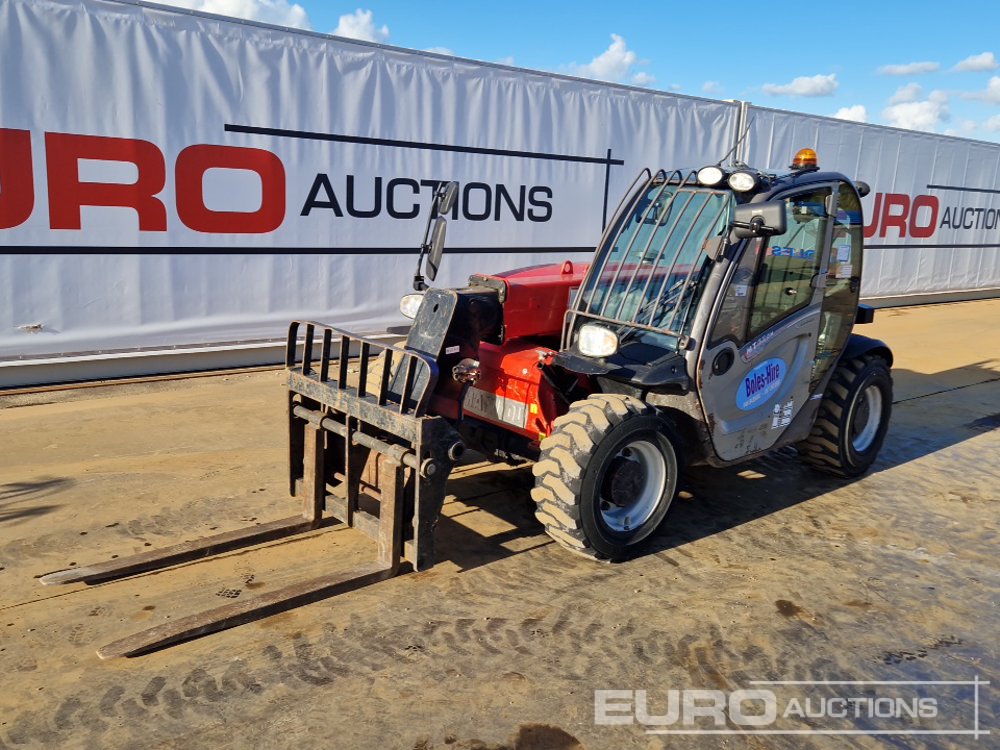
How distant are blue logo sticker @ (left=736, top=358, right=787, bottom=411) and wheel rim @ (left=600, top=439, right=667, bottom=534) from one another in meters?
0.68

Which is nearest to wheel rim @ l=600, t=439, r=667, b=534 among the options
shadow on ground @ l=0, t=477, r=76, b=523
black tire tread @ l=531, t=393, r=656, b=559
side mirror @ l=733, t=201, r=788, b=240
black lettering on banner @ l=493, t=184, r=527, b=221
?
black tire tread @ l=531, t=393, r=656, b=559

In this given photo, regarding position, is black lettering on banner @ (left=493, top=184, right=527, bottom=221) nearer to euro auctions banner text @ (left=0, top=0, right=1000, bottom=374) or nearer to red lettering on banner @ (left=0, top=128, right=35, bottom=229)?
euro auctions banner text @ (left=0, top=0, right=1000, bottom=374)

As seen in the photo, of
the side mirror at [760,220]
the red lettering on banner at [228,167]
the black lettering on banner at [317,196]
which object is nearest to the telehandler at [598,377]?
the side mirror at [760,220]

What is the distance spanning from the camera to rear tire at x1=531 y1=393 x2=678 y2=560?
4195 millimetres

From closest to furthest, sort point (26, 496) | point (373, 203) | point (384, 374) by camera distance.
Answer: point (384, 374) → point (26, 496) → point (373, 203)

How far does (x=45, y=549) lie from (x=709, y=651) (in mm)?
3442

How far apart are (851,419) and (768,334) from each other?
1.43 meters

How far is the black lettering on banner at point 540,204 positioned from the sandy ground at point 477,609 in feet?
17.0

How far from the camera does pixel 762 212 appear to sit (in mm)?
4148

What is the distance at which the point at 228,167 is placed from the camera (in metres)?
8.24

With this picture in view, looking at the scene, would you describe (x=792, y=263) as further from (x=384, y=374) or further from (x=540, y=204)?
→ (x=540, y=204)

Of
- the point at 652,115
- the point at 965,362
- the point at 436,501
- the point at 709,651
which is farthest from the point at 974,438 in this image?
the point at 652,115

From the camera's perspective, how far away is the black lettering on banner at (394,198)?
365 inches

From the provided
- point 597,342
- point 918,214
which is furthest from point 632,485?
point 918,214
